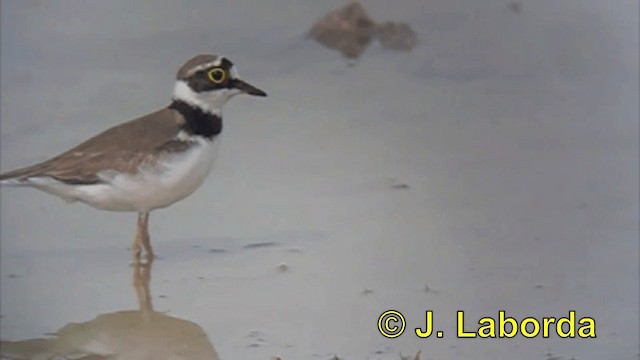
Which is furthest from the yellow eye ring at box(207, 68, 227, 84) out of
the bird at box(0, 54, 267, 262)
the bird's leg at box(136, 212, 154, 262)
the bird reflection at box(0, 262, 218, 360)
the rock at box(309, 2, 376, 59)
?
the rock at box(309, 2, 376, 59)

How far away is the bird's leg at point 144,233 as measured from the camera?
1.89 metres

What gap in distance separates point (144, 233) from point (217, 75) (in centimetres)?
24

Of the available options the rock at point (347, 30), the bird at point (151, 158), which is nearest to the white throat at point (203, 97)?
the bird at point (151, 158)

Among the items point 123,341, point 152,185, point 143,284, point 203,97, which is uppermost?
point 203,97

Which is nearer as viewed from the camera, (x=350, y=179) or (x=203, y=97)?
(x=203, y=97)

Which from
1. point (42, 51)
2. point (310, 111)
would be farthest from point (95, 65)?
point (310, 111)

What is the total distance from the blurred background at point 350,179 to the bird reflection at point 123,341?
1 centimetres

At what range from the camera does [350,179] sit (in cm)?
210

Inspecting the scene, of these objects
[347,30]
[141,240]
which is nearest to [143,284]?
[141,240]

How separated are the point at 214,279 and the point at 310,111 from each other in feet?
1.75

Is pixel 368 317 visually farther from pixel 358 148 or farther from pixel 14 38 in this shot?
pixel 14 38

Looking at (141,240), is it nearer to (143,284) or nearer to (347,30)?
(143,284)

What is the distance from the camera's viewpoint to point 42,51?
244cm

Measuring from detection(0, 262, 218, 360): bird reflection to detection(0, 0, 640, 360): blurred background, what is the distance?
1 centimetres
